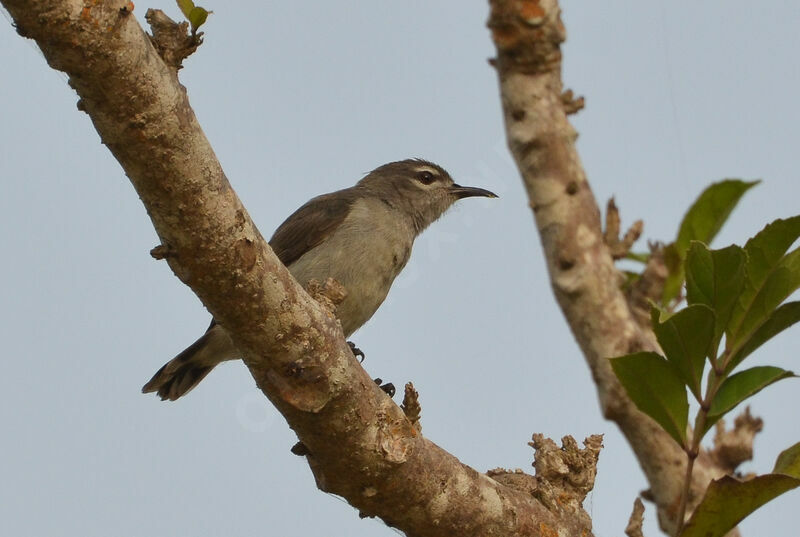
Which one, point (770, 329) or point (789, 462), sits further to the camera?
point (770, 329)

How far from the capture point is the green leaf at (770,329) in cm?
402

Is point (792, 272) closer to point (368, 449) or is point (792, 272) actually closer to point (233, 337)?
point (368, 449)

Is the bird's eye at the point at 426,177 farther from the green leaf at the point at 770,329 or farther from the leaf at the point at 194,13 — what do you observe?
the leaf at the point at 194,13

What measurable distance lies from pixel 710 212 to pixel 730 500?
2669 millimetres

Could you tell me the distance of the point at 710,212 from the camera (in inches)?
240

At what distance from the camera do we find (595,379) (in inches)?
265

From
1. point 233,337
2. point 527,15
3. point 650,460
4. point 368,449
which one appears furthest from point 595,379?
point 233,337

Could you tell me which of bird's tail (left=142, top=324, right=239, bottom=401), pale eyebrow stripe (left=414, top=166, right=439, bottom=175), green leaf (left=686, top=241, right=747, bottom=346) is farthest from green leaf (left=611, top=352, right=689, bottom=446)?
pale eyebrow stripe (left=414, top=166, right=439, bottom=175)

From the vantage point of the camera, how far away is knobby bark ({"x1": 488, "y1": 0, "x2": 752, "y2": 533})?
6395 mm

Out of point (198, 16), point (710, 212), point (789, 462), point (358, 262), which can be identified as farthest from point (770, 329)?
point (358, 262)

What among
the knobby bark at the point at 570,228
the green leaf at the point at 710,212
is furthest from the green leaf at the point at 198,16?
the knobby bark at the point at 570,228

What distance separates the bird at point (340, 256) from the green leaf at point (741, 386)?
2827 millimetres

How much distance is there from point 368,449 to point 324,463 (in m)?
0.18

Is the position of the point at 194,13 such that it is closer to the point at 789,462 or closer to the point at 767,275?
the point at 767,275
